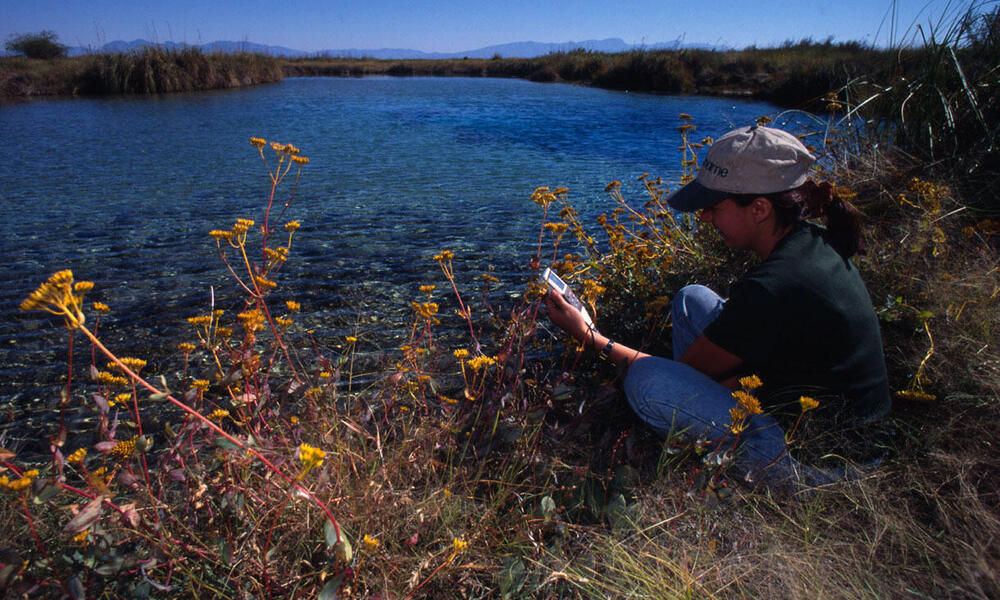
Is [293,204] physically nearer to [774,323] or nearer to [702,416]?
[702,416]

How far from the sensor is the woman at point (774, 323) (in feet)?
6.11

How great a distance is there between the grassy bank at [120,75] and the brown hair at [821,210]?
25.2m

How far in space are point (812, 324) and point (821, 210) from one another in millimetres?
519

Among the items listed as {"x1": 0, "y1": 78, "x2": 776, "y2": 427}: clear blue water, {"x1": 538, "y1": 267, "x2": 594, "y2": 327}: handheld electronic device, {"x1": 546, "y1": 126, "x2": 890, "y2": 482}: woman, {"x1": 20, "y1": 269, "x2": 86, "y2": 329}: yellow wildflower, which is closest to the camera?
{"x1": 20, "y1": 269, "x2": 86, "y2": 329}: yellow wildflower

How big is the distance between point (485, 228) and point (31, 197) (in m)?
6.12

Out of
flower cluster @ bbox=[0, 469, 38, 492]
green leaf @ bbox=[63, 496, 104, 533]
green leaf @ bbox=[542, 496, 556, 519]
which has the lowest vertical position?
green leaf @ bbox=[542, 496, 556, 519]

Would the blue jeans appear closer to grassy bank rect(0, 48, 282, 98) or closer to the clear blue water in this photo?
the clear blue water

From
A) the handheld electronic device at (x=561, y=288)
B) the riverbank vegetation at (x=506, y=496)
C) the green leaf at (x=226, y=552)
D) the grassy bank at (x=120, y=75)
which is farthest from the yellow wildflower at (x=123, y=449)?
the grassy bank at (x=120, y=75)

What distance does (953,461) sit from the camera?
1778 millimetres

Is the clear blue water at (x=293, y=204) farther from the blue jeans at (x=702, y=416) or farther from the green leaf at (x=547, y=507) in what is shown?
the green leaf at (x=547, y=507)

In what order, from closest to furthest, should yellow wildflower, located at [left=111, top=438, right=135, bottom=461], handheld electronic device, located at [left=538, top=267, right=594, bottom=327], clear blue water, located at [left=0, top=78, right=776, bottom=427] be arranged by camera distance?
yellow wildflower, located at [left=111, top=438, right=135, bottom=461] < handheld electronic device, located at [left=538, top=267, right=594, bottom=327] < clear blue water, located at [left=0, top=78, right=776, bottom=427]

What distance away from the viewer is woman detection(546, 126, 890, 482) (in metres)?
1.86

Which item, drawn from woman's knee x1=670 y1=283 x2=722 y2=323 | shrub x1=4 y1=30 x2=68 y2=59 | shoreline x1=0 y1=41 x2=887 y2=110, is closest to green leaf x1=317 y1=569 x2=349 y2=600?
woman's knee x1=670 y1=283 x2=722 y2=323

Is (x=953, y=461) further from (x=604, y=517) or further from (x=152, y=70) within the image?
(x=152, y=70)
